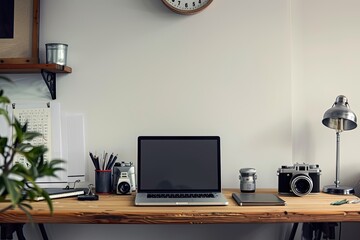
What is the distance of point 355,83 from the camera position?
2.64 meters

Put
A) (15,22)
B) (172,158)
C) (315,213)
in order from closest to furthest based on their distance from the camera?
1. (315,213)
2. (172,158)
3. (15,22)

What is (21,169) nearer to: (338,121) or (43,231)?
(43,231)

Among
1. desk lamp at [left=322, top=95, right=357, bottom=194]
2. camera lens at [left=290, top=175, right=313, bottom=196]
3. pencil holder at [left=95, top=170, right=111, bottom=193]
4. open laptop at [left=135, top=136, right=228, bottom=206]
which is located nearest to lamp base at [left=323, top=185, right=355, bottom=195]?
desk lamp at [left=322, top=95, right=357, bottom=194]

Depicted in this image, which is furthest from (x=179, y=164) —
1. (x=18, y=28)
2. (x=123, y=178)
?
(x=18, y=28)

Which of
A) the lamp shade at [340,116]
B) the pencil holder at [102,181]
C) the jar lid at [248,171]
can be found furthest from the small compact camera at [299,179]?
the pencil holder at [102,181]

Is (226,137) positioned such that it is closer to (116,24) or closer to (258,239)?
(258,239)

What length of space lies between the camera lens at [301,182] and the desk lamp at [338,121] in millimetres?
164

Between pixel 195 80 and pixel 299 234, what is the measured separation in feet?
3.09

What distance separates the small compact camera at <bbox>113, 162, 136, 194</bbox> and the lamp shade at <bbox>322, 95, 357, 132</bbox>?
3.14ft

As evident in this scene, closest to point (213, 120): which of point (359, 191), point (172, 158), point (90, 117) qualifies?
point (172, 158)

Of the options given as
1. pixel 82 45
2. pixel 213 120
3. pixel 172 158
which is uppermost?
pixel 82 45

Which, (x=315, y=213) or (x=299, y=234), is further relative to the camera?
(x=299, y=234)

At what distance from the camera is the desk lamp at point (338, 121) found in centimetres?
239

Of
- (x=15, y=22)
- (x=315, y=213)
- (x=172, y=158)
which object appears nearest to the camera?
(x=315, y=213)
